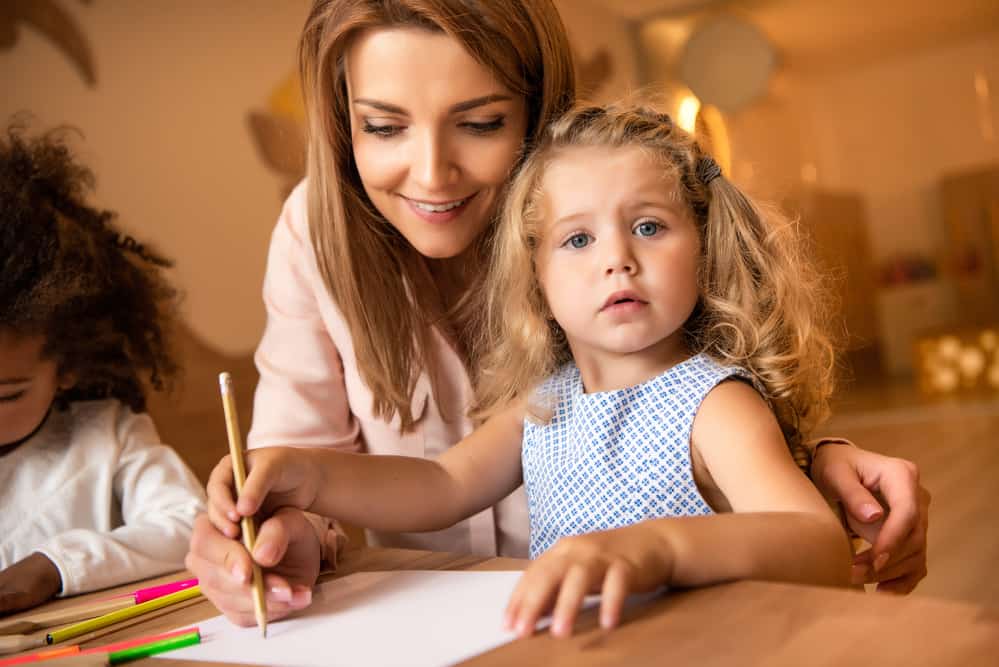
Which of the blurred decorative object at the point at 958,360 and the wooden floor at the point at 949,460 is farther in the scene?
the blurred decorative object at the point at 958,360

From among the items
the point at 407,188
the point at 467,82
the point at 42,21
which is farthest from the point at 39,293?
the point at 42,21

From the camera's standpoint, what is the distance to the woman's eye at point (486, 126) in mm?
1106

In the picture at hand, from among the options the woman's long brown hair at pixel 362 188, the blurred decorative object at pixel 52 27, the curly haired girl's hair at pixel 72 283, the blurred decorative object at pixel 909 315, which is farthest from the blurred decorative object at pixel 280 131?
the blurred decorative object at pixel 909 315

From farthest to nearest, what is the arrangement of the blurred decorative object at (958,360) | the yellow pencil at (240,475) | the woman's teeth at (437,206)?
the blurred decorative object at (958,360) → the woman's teeth at (437,206) → the yellow pencil at (240,475)

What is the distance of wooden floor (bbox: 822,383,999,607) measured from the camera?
2.36m

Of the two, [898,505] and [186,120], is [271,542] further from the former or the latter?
[186,120]

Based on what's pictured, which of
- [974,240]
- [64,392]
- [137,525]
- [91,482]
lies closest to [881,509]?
[137,525]

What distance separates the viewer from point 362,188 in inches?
48.6

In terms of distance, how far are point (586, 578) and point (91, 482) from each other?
979 mm

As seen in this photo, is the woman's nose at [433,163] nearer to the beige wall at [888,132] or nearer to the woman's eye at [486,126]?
the woman's eye at [486,126]

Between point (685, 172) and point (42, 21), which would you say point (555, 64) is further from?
point (42, 21)

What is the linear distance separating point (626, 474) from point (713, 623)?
0.38 m

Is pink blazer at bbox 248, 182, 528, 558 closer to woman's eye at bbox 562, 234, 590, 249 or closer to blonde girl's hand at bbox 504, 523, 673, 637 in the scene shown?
woman's eye at bbox 562, 234, 590, 249

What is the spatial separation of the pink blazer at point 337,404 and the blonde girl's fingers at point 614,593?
0.72 metres
